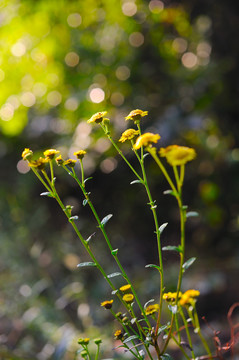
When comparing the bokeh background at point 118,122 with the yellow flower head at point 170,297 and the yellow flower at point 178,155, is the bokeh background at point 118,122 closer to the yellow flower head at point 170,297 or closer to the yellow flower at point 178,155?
the yellow flower head at point 170,297

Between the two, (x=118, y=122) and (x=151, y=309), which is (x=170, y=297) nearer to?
(x=151, y=309)

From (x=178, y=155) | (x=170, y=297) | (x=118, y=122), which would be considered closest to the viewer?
(x=178, y=155)

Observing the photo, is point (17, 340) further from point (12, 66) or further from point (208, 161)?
point (12, 66)

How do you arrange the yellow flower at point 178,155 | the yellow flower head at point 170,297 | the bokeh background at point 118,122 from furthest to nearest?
the bokeh background at point 118,122
the yellow flower head at point 170,297
the yellow flower at point 178,155

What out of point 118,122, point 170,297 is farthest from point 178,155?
point 118,122

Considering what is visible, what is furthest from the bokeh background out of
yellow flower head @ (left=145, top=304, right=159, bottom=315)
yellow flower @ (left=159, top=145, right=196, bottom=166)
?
yellow flower @ (left=159, top=145, right=196, bottom=166)

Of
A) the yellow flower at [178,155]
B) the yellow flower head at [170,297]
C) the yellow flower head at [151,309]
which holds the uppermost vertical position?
the yellow flower at [178,155]

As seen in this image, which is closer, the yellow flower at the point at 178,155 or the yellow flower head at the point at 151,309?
the yellow flower at the point at 178,155

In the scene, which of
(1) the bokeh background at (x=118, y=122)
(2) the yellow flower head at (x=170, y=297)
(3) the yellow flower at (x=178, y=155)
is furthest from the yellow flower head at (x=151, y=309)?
(1) the bokeh background at (x=118, y=122)

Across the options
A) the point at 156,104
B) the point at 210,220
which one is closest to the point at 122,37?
the point at 156,104
